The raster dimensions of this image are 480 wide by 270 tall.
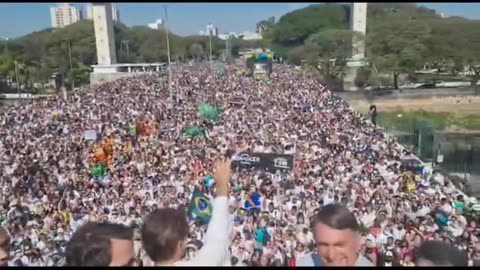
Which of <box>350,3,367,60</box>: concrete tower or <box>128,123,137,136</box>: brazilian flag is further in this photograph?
<box>350,3,367,60</box>: concrete tower

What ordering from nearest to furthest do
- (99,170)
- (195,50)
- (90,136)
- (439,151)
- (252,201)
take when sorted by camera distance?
(252,201)
(99,170)
(90,136)
(439,151)
(195,50)

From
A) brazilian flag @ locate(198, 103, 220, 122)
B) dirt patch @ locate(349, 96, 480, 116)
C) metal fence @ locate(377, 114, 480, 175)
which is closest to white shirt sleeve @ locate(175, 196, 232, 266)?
metal fence @ locate(377, 114, 480, 175)

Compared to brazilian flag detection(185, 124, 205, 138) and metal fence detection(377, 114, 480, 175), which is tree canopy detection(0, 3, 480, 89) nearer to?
metal fence detection(377, 114, 480, 175)

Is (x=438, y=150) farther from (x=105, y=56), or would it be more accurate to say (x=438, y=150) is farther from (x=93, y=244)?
(x=105, y=56)

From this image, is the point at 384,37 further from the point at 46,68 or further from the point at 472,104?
the point at 46,68

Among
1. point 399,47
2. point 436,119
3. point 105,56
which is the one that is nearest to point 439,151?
point 436,119

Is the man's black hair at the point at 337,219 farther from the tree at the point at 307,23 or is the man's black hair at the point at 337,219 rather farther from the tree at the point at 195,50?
the tree at the point at 307,23

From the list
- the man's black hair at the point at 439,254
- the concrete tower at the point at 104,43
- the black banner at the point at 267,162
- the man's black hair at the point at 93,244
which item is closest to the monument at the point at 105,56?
the concrete tower at the point at 104,43
